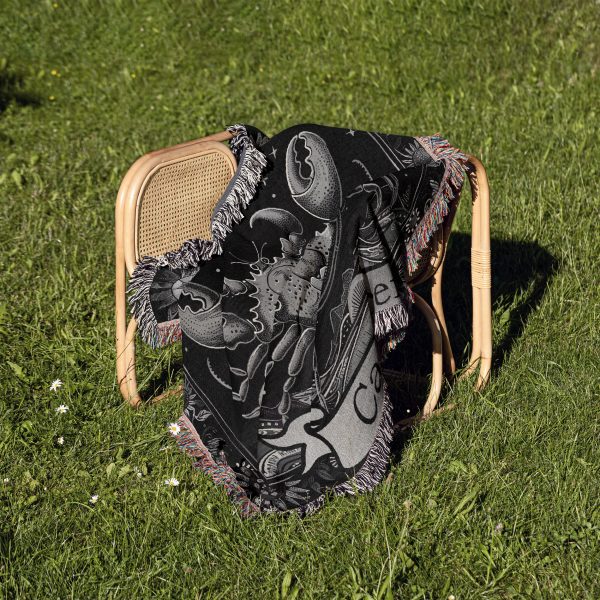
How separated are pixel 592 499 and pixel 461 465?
435mm

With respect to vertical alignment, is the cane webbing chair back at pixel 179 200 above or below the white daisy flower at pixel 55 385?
above

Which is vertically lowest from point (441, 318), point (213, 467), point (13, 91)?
point (13, 91)

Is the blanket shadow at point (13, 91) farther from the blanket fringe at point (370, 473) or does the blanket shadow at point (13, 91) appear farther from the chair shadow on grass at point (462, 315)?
the blanket fringe at point (370, 473)

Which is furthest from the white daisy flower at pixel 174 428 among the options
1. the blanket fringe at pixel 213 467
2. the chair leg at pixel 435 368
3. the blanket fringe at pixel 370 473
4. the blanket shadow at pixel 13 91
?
the blanket shadow at pixel 13 91

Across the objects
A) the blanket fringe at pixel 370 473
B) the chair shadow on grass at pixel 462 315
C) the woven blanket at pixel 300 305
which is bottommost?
the chair shadow on grass at pixel 462 315

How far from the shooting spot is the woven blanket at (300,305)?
3.08 meters

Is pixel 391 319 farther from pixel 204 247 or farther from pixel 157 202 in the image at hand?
pixel 157 202

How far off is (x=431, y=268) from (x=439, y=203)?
0.90ft

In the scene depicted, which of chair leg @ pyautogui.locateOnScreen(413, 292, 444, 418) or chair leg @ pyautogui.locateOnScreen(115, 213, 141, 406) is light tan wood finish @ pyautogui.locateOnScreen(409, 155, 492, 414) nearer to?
chair leg @ pyautogui.locateOnScreen(413, 292, 444, 418)

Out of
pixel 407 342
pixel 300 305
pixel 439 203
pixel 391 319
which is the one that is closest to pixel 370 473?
pixel 391 319

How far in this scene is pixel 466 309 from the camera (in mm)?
4199

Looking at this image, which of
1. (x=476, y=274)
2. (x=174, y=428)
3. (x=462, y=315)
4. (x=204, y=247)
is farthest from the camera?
(x=462, y=315)

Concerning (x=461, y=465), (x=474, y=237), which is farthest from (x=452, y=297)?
(x=461, y=465)

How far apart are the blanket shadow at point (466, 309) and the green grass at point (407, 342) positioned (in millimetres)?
15
